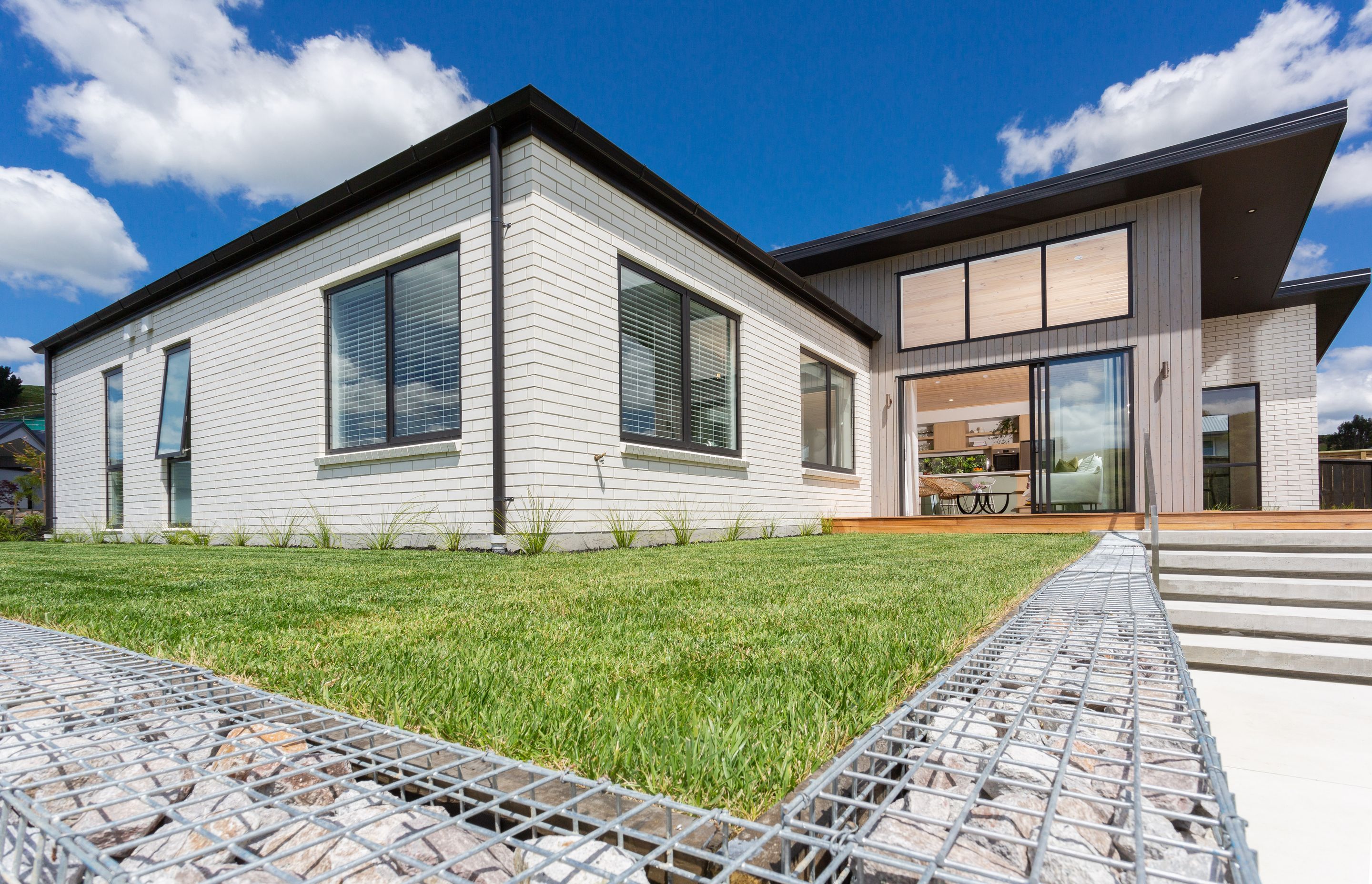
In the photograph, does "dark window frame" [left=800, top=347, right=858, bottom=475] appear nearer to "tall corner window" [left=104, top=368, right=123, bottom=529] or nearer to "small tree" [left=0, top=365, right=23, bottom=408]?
"tall corner window" [left=104, top=368, right=123, bottom=529]

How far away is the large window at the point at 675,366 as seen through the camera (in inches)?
223

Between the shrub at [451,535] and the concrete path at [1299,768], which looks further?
the shrub at [451,535]

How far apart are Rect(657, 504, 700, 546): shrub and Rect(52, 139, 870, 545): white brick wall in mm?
111

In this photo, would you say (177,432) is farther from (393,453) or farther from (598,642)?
(598,642)

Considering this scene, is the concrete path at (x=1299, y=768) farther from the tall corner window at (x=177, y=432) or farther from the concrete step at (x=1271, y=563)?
the tall corner window at (x=177, y=432)

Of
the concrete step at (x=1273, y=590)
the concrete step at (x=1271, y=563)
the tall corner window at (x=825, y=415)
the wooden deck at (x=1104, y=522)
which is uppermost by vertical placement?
the tall corner window at (x=825, y=415)

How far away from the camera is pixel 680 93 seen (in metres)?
18.3

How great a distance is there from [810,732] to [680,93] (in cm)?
2016

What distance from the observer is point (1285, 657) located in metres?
2.46

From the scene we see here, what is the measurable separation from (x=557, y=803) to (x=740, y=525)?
604 centimetres

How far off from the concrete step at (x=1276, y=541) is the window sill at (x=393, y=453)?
16.3 feet

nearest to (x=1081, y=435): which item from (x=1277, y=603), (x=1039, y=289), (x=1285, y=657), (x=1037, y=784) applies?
(x=1039, y=289)

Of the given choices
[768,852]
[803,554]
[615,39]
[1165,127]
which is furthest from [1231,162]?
[1165,127]

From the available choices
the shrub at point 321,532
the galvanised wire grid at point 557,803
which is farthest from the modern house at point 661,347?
the galvanised wire grid at point 557,803
